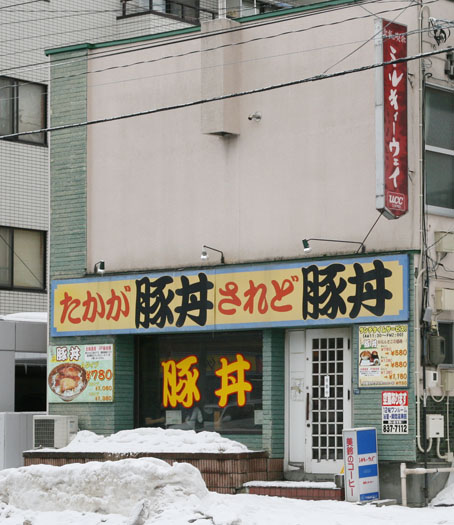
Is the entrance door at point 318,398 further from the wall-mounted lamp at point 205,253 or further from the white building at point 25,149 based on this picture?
the white building at point 25,149

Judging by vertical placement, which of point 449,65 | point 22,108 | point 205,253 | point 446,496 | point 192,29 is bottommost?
point 446,496

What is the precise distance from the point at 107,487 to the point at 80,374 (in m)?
6.18

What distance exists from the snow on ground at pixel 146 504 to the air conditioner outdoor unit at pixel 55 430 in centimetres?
422

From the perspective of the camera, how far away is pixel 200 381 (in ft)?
79.9

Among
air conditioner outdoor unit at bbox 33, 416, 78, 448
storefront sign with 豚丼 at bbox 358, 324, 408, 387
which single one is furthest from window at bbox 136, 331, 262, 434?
storefront sign with 豚丼 at bbox 358, 324, 408, 387

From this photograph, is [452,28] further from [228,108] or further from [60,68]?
[60,68]

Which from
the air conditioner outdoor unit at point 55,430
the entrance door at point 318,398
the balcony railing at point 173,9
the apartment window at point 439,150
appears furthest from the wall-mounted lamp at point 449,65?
the balcony railing at point 173,9

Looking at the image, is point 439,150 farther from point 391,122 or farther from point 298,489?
point 298,489

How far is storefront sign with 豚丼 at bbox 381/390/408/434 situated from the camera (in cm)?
2145

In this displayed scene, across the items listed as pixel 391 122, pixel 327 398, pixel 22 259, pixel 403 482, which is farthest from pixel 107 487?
pixel 22 259

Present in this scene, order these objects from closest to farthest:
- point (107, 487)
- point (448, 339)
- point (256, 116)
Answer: point (107, 487) → point (448, 339) → point (256, 116)

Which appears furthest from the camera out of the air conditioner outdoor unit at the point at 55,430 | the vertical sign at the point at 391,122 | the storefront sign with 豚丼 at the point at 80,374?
the storefront sign with 豚丼 at the point at 80,374

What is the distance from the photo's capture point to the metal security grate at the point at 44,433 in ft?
82.1

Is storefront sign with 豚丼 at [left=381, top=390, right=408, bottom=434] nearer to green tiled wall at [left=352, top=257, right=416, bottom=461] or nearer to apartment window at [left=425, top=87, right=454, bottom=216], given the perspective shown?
green tiled wall at [left=352, top=257, right=416, bottom=461]
